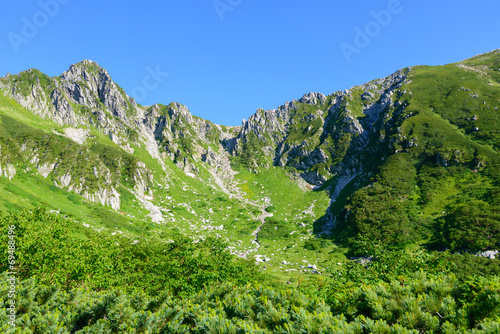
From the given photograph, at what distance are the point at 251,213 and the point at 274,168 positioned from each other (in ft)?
215

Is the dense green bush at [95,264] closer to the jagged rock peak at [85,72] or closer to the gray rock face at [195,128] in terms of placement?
the gray rock face at [195,128]

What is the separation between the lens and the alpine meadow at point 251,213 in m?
8.74

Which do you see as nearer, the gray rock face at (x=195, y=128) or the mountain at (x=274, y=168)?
the mountain at (x=274, y=168)

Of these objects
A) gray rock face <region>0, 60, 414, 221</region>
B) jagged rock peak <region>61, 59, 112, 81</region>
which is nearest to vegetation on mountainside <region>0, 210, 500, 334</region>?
gray rock face <region>0, 60, 414, 221</region>

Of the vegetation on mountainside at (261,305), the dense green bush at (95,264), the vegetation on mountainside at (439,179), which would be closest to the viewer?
the vegetation on mountainside at (261,305)

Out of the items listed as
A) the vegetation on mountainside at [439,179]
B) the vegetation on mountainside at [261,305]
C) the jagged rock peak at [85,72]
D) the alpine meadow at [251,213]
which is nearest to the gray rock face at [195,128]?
the jagged rock peak at [85,72]

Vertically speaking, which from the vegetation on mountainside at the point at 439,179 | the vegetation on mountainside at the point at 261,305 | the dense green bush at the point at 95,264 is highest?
the vegetation on mountainside at the point at 439,179

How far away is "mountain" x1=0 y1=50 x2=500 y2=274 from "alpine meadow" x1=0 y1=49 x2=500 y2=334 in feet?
2.60

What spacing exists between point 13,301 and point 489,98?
15681cm

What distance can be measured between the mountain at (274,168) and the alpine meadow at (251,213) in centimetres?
79

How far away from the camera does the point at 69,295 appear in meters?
11.1

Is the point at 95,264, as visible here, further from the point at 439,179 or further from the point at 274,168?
the point at 274,168

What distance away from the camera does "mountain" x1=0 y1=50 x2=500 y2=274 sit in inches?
2336

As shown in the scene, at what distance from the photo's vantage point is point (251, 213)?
99562mm
